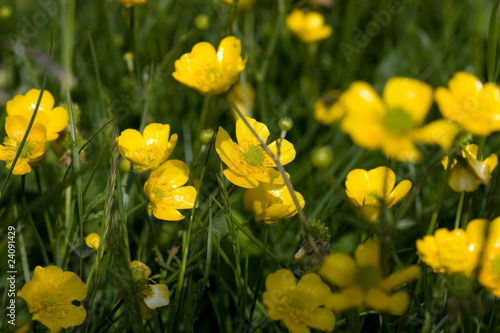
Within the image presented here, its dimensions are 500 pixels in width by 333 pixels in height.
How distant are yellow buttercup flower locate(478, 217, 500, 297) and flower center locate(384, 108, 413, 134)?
0.25m

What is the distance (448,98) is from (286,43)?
153 cm

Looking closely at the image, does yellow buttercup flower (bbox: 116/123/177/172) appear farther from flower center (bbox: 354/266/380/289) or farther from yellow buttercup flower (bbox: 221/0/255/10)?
yellow buttercup flower (bbox: 221/0/255/10)

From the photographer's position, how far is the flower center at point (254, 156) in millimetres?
1128

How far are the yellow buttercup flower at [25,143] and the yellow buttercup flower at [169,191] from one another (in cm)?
24

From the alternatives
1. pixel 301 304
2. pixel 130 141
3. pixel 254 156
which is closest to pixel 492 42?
pixel 254 156

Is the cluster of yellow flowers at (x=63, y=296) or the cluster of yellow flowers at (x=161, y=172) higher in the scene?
the cluster of yellow flowers at (x=161, y=172)

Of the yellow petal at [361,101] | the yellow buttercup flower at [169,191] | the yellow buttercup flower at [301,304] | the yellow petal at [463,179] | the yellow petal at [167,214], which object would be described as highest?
the yellow petal at [361,101]

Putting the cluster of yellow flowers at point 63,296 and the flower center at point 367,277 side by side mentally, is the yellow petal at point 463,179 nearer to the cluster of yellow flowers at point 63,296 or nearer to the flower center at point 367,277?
the flower center at point 367,277

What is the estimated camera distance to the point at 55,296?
3.22ft

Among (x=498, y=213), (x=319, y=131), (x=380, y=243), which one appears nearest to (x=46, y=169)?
(x=319, y=131)

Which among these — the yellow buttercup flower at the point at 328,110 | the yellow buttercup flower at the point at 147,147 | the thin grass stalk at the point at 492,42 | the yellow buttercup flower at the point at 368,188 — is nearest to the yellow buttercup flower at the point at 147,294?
the yellow buttercup flower at the point at 147,147

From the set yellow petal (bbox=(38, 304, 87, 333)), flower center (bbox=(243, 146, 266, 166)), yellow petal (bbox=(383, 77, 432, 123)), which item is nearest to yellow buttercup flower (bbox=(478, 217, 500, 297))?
yellow petal (bbox=(383, 77, 432, 123))

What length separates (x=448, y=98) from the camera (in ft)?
2.96

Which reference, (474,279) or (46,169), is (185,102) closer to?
(46,169)
